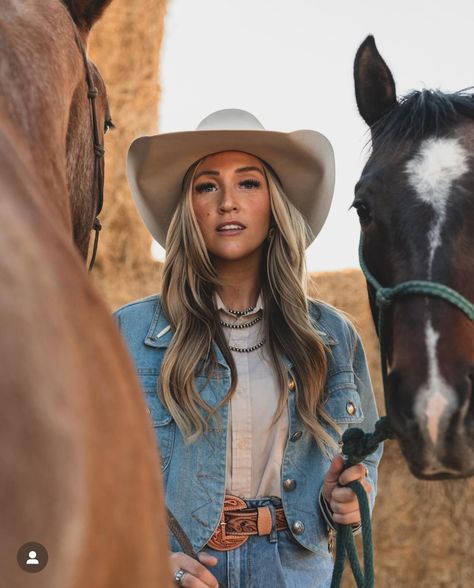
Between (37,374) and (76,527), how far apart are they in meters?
0.14

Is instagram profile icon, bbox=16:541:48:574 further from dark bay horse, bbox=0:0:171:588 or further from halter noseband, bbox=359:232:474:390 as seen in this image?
halter noseband, bbox=359:232:474:390

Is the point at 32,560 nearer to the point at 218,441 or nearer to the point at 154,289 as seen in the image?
the point at 218,441

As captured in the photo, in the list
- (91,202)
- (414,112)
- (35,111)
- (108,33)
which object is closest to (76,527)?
(35,111)

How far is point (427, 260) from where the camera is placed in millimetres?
1703

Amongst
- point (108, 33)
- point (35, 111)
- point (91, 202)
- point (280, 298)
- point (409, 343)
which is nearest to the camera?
point (35, 111)

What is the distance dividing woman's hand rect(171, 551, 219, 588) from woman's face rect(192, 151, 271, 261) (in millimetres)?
813

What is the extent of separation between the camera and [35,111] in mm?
1282

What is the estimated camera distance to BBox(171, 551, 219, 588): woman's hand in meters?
1.90

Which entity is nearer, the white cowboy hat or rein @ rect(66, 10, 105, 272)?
rein @ rect(66, 10, 105, 272)

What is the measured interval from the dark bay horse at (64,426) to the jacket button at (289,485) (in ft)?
4.01

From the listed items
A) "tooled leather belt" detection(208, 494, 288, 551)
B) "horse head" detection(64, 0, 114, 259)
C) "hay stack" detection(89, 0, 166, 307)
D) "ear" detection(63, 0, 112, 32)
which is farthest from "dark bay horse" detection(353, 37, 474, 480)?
"hay stack" detection(89, 0, 166, 307)

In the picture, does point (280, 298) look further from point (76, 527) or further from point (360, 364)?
point (76, 527)

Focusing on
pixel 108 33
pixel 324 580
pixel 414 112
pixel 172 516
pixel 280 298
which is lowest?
pixel 324 580

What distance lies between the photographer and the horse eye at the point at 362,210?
197 centimetres
